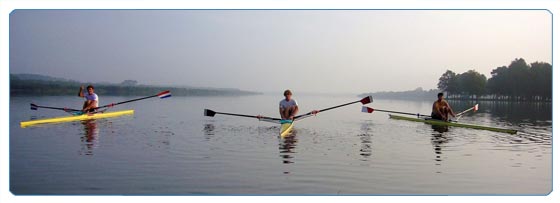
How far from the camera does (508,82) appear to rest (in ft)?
56.1

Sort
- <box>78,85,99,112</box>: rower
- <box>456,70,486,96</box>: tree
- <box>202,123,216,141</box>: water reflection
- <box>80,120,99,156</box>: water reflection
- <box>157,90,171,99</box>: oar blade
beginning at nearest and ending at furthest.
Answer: <box>80,120,99,156</box>: water reflection < <box>202,123,216,141</box>: water reflection < <box>456,70,486,96</box>: tree < <box>157,90,171,99</box>: oar blade < <box>78,85,99,112</box>: rower

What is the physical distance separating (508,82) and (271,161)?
1141 cm

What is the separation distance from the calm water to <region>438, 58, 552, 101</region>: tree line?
73cm

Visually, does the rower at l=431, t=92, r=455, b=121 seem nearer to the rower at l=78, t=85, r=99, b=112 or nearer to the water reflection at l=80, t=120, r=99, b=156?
the water reflection at l=80, t=120, r=99, b=156

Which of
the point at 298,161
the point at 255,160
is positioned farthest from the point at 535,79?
the point at 255,160

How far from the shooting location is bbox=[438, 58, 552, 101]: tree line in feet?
33.8

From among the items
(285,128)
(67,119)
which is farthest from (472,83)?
(67,119)

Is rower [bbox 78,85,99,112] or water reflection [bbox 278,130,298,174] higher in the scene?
rower [bbox 78,85,99,112]

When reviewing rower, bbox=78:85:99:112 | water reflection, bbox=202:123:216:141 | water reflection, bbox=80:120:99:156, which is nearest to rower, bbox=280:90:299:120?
water reflection, bbox=202:123:216:141

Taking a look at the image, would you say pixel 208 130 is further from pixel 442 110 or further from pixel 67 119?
pixel 442 110

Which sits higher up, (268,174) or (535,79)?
(535,79)

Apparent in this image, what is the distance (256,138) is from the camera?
1330 cm
